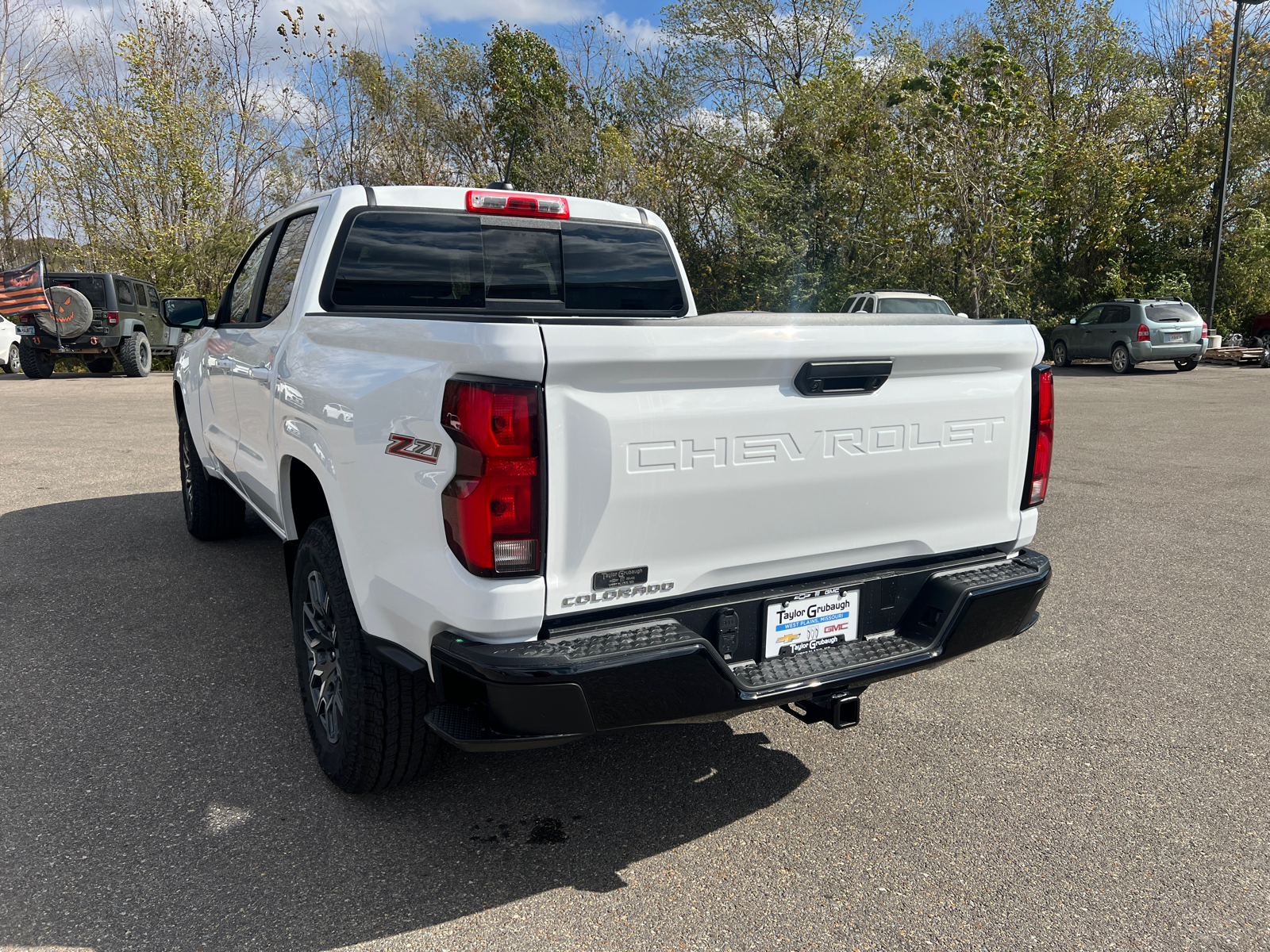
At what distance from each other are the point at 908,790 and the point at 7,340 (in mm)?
24665

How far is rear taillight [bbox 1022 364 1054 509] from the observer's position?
115 inches

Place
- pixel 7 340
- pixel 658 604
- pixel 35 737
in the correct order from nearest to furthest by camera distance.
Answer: pixel 658 604 → pixel 35 737 → pixel 7 340

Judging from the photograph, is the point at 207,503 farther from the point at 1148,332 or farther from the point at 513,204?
the point at 1148,332

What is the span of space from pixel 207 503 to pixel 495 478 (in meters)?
4.50

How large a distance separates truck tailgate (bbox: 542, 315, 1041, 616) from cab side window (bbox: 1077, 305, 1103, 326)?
73.6 feet

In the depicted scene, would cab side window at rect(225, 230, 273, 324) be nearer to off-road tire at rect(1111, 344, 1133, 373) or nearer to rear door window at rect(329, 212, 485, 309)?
rear door window at rect(329, 212, 485, 309)

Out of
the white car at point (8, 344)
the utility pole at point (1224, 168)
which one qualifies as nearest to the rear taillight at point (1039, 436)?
the white car at point (8, 344)

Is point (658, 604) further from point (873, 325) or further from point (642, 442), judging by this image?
point (873, 325)

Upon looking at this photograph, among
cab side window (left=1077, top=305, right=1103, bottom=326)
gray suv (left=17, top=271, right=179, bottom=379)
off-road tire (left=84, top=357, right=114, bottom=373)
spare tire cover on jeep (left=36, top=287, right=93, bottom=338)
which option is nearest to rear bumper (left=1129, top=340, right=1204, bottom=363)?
cab side window (left=1077, top=305, right=1103, bottom=326)

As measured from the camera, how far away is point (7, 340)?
70.5 ft

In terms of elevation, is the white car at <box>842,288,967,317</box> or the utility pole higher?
the utility pole

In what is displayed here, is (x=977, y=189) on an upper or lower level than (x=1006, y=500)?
upper

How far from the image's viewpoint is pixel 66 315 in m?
18.5

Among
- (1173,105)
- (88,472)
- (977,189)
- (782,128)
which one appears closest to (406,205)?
(88,472)
